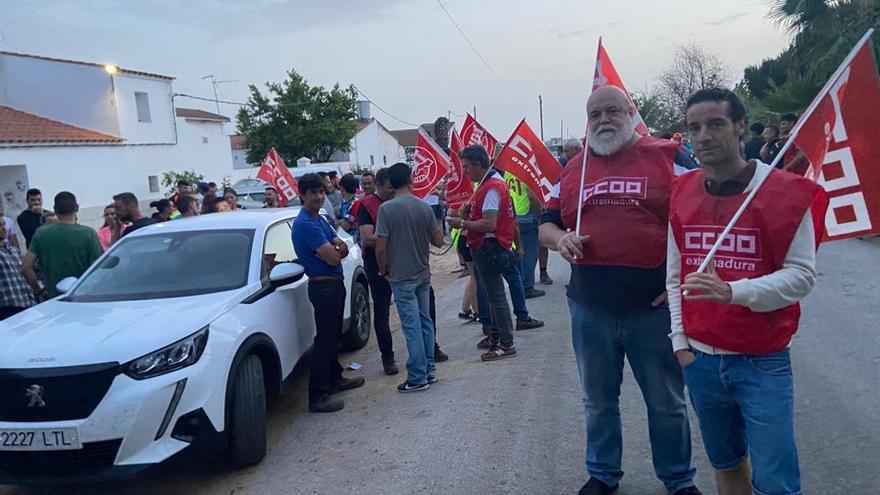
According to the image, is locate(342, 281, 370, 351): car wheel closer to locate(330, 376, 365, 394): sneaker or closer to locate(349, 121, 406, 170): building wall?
locate(330, 376, 365, 394): sneaker

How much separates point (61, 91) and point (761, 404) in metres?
29.9

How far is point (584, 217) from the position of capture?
348 cm

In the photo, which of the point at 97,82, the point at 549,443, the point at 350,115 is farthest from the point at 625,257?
the point at 350,115

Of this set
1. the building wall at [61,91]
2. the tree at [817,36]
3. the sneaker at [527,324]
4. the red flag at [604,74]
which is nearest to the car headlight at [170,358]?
the red flag at [604,74]

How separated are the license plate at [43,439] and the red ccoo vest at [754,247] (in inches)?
131

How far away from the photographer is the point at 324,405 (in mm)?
5668

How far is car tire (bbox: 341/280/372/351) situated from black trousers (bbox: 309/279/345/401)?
1.58 meters

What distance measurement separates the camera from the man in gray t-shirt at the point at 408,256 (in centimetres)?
592

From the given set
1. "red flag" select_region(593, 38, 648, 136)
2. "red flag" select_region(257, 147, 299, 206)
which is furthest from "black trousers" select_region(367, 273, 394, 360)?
"red flag" select_region(257, 147, 299, 206)

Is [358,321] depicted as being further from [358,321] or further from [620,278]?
[620,278]

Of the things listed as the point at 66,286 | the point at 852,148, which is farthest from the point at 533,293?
the point at 852,148

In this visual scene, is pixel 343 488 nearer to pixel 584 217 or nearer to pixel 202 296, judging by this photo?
pixel 202 296

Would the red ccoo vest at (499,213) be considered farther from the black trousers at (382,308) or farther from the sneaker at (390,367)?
the sneaker at (390,367)

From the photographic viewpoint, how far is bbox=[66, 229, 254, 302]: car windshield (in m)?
5.16
